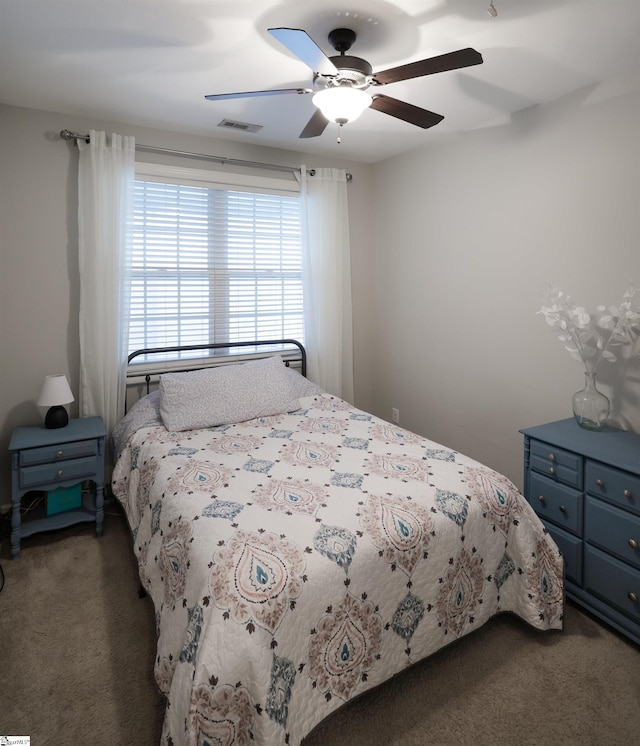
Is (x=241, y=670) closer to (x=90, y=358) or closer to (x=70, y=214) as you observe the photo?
(x=90, y=358)

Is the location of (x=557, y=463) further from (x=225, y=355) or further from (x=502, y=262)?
(x=225, y=355)

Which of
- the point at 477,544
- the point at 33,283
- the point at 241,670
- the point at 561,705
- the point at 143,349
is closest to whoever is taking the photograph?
the point at 241,670

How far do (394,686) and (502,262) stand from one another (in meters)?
2.49

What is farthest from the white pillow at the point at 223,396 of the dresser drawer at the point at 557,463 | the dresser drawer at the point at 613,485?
the dresser drawer at the point at 613,485

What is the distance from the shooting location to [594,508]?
203cm

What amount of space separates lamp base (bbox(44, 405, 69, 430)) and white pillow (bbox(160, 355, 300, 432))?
0.61 metres

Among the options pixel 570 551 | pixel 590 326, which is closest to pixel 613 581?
pixel 570 551

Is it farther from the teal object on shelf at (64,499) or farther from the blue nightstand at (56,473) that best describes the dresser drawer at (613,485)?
the teal object on shelf at (64,499)

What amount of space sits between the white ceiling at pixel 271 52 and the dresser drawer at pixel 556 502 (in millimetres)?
1994

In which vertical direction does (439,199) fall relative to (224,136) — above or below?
below

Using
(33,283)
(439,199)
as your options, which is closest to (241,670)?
(33,283)

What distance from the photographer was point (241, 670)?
1264 mm

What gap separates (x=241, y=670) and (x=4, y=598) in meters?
1.65

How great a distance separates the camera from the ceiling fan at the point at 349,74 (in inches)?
62.7
